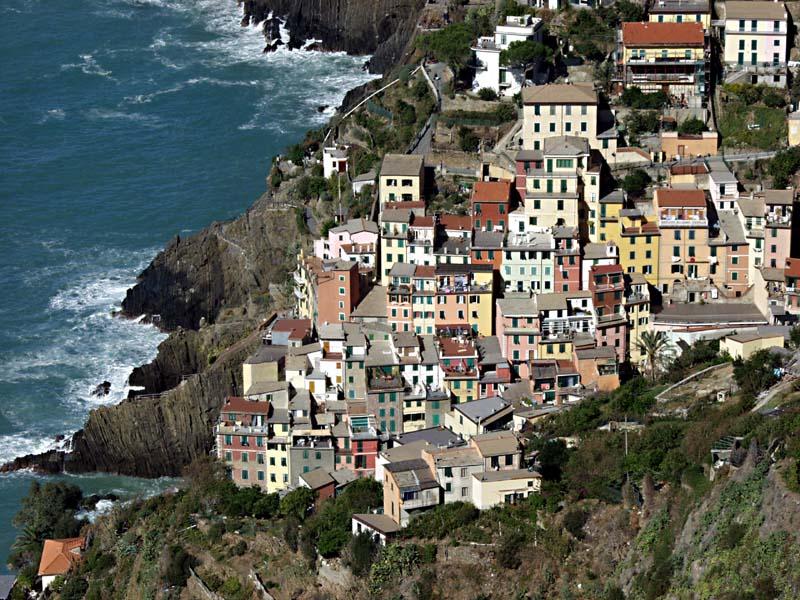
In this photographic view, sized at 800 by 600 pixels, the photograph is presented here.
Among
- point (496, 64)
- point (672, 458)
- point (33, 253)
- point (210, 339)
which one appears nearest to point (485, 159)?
point (496, 64)

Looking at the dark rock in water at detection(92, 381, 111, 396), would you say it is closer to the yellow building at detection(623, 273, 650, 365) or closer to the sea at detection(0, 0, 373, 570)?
the sea at detection(0, 0, 373, 570)

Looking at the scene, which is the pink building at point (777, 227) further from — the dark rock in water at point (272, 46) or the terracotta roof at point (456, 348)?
the dark rock in water at point (272, 46)

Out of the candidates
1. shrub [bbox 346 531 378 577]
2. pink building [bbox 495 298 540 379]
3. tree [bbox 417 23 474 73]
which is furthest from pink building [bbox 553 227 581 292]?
shrub [bbox 346 531 378 577]

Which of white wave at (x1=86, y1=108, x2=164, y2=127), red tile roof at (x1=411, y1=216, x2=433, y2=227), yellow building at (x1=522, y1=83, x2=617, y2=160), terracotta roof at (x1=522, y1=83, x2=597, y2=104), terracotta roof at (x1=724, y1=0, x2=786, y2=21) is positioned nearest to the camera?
red tile roof at (x1=411, y1=216, x2=433, y2=227)

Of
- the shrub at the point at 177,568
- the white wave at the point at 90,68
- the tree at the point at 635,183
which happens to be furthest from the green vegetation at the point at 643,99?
the white wave at the point at 90,68

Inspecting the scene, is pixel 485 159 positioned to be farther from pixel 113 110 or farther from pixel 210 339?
pixel 113 110
